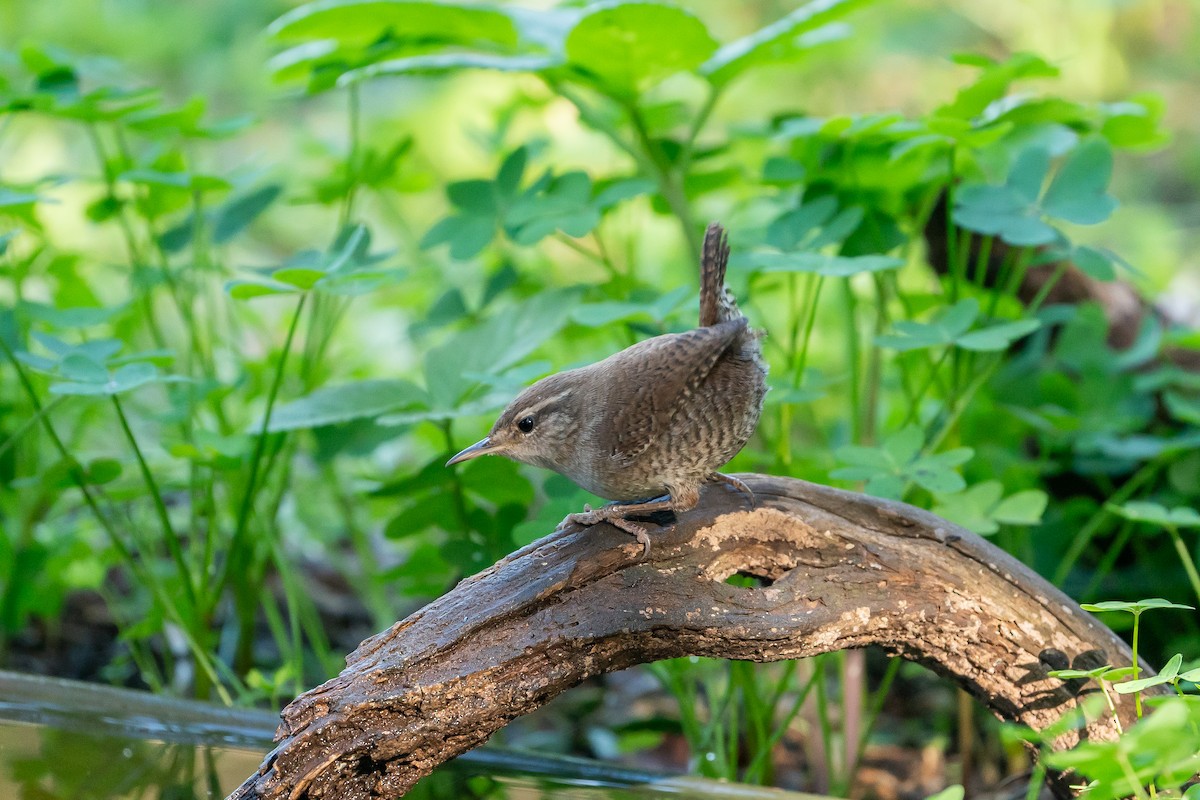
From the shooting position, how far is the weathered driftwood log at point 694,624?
195cm

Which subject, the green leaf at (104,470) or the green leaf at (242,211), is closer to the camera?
the green leaf at (104,470)

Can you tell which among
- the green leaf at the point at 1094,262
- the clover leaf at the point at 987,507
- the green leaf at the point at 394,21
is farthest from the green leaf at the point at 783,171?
the clover leaf at the point at 987,507

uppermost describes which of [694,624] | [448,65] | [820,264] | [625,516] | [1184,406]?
[448,65]

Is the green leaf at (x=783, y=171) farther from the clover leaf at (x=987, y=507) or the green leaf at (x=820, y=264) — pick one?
the clover leaf at (x=987, y=507)

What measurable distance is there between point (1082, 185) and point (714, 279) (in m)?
1.28

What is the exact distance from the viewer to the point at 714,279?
2281 mm

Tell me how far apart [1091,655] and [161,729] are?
2067 millimetres

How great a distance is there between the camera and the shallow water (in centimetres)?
226

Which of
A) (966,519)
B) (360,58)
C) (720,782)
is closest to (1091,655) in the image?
(966,519)

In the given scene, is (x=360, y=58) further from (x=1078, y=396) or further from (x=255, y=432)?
(x=1078, y=396)

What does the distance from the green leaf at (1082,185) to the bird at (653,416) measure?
1127 mm

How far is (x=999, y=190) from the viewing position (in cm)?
293

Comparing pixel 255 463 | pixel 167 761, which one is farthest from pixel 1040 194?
pixel 167 761

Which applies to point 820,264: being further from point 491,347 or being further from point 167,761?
point 167,761
